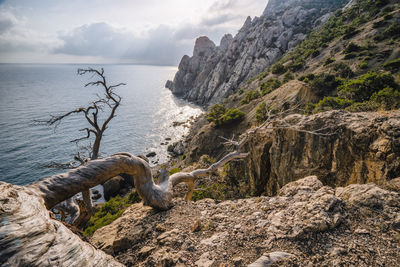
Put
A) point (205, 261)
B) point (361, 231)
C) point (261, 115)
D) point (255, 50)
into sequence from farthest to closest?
point (255, 50) < point (261, 115) < point (205, 261) < point (361, 231)

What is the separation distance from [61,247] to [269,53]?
244 feet

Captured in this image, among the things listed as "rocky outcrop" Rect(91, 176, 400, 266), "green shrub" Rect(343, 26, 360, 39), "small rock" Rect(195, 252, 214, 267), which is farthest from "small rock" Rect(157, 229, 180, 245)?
"green shrub" Rect(343, 26, 360, 39)

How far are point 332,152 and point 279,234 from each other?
579 cm

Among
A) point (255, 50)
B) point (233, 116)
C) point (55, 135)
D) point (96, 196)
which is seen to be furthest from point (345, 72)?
point (55, 135)

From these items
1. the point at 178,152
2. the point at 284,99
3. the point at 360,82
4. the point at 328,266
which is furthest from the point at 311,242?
the point at 178,152

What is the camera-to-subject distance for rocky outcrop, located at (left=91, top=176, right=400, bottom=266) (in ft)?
10.7

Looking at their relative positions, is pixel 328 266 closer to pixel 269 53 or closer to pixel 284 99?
pixel 284 99

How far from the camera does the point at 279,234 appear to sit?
3838 millimetres

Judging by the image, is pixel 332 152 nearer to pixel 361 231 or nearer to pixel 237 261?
pixel 361 231

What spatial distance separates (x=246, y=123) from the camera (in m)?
26.5

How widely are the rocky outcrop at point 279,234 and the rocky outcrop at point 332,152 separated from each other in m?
2.62

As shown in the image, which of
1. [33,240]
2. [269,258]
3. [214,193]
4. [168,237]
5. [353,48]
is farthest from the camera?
[353,48]

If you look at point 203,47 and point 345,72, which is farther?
point 203,47

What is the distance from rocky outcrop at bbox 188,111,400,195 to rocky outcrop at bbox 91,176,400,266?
2623 millimetres
